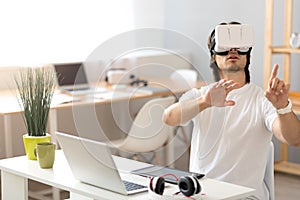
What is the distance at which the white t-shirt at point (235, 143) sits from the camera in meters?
2.74

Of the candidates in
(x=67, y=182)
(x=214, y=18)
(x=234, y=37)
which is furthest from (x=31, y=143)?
Result: (x=214, y=18)

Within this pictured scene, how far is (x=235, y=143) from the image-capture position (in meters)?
2.76

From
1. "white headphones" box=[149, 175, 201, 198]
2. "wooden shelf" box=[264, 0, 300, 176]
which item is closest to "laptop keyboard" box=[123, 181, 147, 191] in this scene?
"white headphones" box=[149, 175, 201, 198]

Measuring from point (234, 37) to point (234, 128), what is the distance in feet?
1.31

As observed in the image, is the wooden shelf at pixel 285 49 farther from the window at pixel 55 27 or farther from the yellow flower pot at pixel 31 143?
the yellow flower pot at pixel 31 143

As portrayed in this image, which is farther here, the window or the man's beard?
the window

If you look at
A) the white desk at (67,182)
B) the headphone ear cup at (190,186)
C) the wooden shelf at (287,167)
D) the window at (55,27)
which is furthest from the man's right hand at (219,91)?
the window at (55,27)

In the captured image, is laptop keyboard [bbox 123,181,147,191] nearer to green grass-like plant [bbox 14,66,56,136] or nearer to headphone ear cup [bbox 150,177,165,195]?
headphone ear cup [bbox 150,177,165,195]

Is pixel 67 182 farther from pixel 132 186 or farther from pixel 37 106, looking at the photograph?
pixel 37 106

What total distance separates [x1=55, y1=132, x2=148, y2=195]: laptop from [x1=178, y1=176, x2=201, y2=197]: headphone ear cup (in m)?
0.18

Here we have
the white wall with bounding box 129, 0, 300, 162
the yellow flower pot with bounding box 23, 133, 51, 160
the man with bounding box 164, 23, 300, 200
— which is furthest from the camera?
the white wall with bounding box 129, 0, 300, 162

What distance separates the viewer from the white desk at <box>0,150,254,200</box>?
2332 mm

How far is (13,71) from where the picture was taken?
194 inches

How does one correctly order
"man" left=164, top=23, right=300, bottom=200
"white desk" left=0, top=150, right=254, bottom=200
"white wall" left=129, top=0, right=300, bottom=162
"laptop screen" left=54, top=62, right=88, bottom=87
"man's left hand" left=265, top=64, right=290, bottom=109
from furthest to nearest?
"white wall" left=129, top=0, right=300, bottom=162 → "laptop screen" left=54, top=62, right=88, bottom=87 → "man" left=164, top=23, right=300, bottom=200 → "man's left hand" left=265, top=64, right=290, bottom=109 → "white desk" left=0, top=150, right=254, bottom=200
